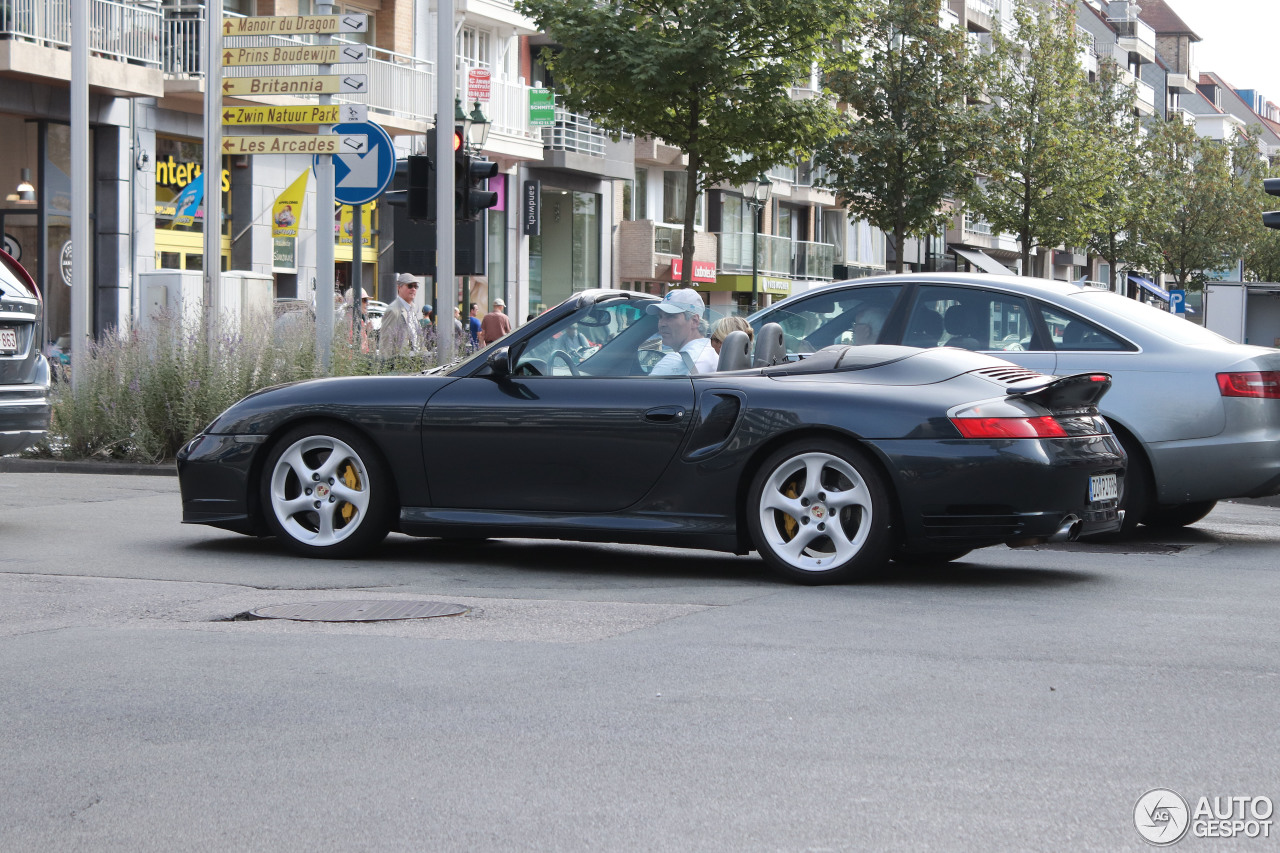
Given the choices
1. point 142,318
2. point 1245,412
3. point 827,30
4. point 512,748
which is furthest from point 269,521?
point 827,30

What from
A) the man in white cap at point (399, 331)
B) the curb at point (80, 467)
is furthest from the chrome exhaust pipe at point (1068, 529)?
the man in white cap at point (399, 331)

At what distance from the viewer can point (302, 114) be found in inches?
699

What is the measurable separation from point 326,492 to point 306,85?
32.2 feet

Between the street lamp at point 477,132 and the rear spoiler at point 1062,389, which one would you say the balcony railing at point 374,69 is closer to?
the street lamp at point 477,132

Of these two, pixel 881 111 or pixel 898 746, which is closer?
pixel 898 746

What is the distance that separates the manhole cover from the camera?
708 centimetres

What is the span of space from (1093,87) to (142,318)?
150ft

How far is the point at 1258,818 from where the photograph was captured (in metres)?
4.12

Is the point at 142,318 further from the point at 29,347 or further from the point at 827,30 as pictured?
the point at 827,30

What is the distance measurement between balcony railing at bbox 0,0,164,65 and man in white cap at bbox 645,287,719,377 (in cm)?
1911

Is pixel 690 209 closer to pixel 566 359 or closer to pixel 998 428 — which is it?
pixel 566 359

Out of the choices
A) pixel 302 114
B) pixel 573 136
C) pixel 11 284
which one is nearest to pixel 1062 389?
pixel 11 284

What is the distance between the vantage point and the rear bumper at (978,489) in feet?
25.5

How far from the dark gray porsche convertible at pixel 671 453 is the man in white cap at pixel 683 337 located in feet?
0.23
